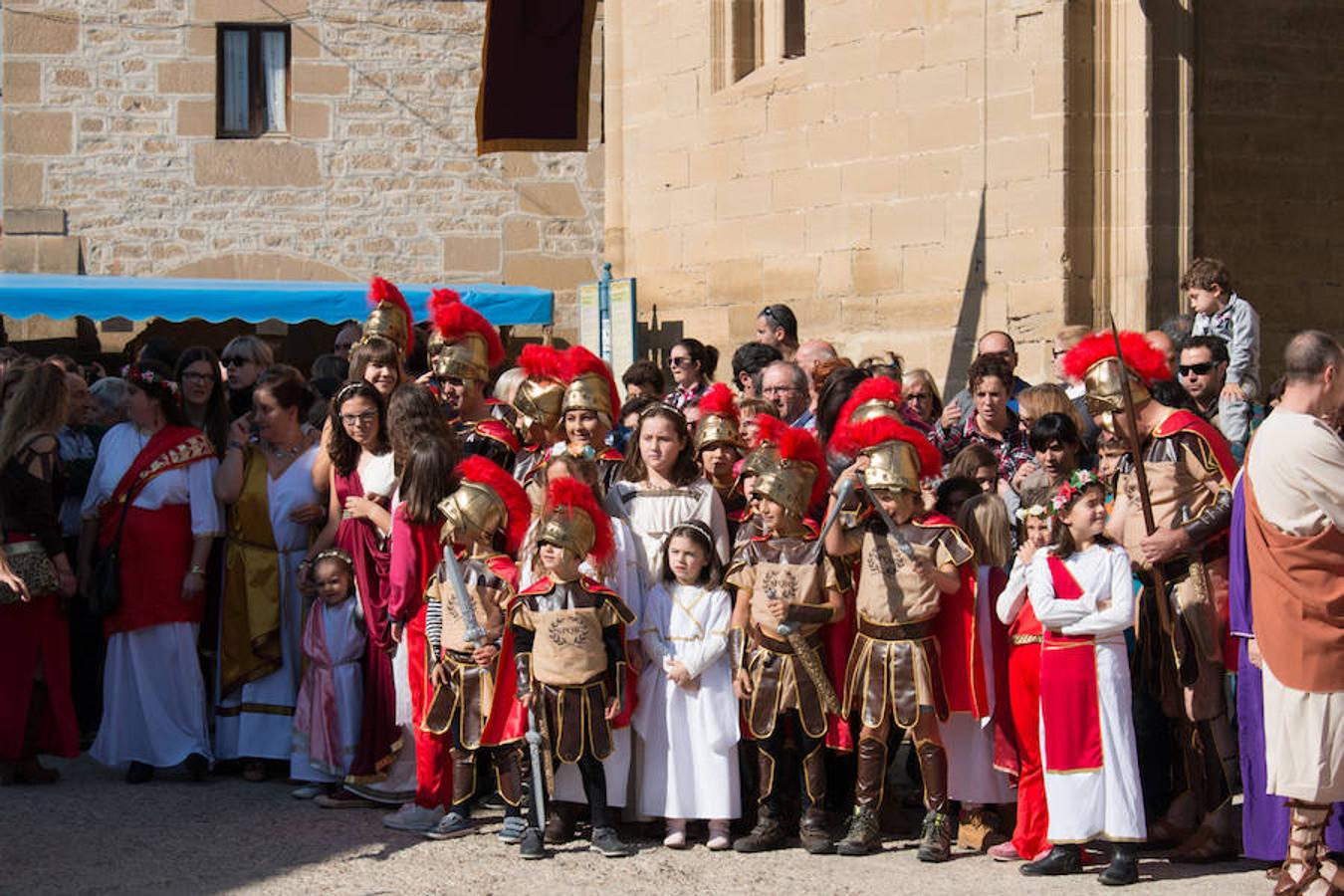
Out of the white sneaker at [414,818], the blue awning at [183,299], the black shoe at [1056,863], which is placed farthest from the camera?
the blue awning at [183,299]

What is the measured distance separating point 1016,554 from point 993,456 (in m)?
0.66

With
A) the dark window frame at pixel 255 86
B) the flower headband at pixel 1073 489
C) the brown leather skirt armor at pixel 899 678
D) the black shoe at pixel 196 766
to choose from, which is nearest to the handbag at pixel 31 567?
the black shoe at pixel 196 766

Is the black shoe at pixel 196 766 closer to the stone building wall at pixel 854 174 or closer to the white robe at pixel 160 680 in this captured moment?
the white robe at pixel 160 680

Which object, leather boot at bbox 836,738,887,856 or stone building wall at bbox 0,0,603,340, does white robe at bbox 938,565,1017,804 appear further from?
stone building wall at bbox 0,0,603,340

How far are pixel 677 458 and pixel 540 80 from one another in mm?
6409

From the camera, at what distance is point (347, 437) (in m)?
8.30

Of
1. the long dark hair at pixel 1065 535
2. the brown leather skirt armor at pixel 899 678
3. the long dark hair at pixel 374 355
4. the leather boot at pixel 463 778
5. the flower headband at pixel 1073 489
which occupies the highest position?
the long dark hair at pixel 374 355

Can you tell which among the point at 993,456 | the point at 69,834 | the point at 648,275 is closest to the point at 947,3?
the point at 648,275

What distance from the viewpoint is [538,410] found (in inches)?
321

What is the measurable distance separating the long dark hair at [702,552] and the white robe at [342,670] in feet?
4.88

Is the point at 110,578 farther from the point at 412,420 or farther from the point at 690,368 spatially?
the point at 690,368

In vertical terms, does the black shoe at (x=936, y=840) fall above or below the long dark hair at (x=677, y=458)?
below

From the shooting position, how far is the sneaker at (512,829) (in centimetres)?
721

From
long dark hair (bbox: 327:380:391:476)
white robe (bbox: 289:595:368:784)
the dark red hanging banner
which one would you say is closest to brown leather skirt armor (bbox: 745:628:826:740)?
white robe (bbox: 289:595:368:784)
